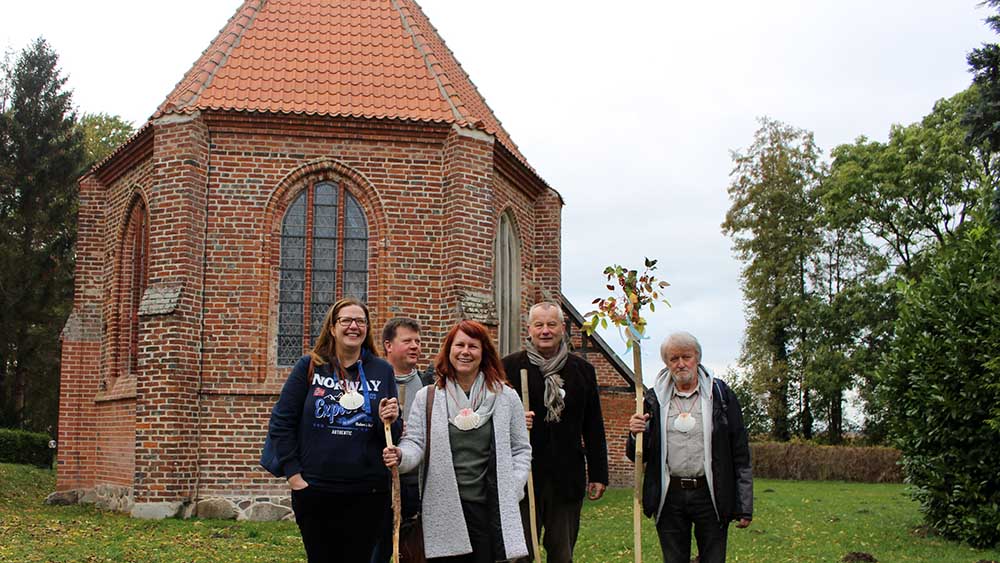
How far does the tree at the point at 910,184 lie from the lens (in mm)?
30656

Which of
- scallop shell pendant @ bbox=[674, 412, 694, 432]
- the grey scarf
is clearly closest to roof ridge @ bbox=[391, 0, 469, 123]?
the grey scarf

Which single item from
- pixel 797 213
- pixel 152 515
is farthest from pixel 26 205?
pixel 797 213

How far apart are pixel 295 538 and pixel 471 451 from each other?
7066mm

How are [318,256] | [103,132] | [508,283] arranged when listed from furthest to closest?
1. [103,132]
2. [508,283]
3. [318,256]

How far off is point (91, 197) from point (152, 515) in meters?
6.57

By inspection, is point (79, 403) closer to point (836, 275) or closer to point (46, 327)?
point (46, 327)

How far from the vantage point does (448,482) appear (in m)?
4.70

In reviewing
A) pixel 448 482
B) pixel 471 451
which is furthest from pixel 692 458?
pixel 448 482

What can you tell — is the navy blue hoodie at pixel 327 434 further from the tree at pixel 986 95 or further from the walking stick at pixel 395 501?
the tree at pixel 986 95

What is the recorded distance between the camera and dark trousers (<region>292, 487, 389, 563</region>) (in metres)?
4.68

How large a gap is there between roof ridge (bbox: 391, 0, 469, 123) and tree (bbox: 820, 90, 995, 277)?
2102cm

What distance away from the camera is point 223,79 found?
47.5ft

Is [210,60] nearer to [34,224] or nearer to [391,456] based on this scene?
[391,456]

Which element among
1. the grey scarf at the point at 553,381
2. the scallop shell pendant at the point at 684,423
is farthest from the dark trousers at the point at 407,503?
the scallop shell pendant at the point at 684,423
